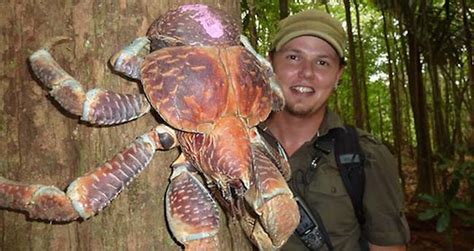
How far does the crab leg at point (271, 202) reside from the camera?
4.50 ft

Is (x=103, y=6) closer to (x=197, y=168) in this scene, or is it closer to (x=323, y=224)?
(x=197, y=168)

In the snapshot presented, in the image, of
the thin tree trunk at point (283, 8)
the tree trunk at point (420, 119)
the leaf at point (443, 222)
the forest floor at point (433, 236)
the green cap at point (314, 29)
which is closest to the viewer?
the green cap at point (314, 29)

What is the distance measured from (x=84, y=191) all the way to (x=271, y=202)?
495 millimetres

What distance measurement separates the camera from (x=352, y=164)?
299cm

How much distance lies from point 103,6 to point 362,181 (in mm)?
2093

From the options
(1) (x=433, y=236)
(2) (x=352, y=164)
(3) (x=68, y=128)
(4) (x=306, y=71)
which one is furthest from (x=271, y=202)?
(1) (x=433, y=236)

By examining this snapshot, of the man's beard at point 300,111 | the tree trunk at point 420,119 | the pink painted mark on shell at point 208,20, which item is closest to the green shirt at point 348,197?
the man's beard at point 300,111

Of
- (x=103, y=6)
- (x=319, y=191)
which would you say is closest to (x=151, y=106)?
(x=103, y=6)

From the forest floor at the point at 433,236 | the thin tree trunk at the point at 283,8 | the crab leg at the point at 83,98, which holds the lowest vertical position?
the forest floor at the point at 433,236

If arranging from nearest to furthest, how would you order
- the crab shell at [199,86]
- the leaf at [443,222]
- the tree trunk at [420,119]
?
1. the crab shell at [199,86]
2. the leaf at [443,222]
3. the tree trunk at [420,119]

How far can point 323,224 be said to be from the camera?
306cm

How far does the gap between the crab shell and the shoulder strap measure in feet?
5.94

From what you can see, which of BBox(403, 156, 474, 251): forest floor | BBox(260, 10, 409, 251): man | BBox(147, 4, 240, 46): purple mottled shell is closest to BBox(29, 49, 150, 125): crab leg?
BBox(147, 4, 240, 46): purple mottled shell

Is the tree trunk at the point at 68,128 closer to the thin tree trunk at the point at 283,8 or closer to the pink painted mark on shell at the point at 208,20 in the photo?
the pink painted mark on shell at the point at 208,20
